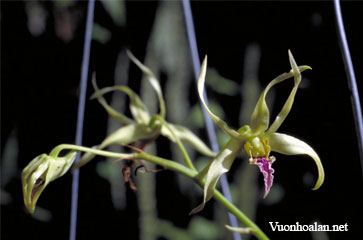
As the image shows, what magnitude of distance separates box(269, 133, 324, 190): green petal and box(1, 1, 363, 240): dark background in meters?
0.64

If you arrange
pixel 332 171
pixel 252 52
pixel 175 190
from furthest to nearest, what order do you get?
pixel 175 190 < pixel 252 52 < pixel 332 171

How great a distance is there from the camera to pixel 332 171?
1.12 metres

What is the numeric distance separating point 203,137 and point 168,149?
0.39ft

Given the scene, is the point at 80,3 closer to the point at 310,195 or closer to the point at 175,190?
the point at 175,190

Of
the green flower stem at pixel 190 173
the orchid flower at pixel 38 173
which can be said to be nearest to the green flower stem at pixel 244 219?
the green flower stem at pixel 190 173

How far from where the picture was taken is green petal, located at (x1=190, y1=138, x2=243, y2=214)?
1.55ft

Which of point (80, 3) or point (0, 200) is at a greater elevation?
point (80, 3)

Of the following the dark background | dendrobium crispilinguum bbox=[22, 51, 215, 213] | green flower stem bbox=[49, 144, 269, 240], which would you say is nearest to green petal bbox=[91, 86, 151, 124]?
dendrobium crispilinguum bbox=[22, 51, 215, 213]

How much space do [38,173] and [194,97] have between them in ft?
2.86

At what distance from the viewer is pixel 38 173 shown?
0.52 m

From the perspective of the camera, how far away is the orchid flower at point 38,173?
52 cm

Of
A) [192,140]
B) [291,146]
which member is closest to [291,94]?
[291,146]

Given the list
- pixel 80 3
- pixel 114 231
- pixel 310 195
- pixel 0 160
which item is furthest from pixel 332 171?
pixel 0 160

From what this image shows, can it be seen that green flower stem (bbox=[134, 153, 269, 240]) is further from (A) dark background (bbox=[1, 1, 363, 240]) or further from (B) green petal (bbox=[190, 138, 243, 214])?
(A) dark background (bbox=[1, 1, 363, 240])
